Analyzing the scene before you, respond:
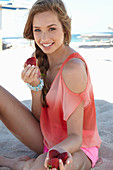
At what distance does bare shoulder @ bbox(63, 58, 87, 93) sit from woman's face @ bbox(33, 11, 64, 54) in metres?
0.27

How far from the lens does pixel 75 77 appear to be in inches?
63.6

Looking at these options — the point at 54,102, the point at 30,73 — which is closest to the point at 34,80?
the point at 30,73

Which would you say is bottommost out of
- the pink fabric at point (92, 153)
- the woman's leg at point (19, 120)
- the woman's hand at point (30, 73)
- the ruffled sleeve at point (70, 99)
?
the pink fabric at point (92, 153)

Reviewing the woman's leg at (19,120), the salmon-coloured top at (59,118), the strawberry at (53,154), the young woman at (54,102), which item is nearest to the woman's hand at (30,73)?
the young woman at (54,102)

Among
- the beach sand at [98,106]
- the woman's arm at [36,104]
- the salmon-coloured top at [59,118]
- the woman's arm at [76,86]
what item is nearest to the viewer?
the woman's arm at [76,86]

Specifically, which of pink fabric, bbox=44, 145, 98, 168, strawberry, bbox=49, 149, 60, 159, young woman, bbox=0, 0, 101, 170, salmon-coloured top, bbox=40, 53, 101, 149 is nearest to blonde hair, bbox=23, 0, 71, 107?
young woman, bbox=0, 0, 101, 170

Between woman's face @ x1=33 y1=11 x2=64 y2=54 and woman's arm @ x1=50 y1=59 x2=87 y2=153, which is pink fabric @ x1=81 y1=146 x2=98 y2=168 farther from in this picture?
woman's face @ x1=33 y1=11 x2=64 y2=54

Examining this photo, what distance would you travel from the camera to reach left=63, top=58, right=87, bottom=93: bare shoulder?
1.62 meters

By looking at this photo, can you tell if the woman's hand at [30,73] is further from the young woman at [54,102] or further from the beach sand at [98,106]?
the beach sand at [98,106]

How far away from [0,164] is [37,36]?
3.49 feet

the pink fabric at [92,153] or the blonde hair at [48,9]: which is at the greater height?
the blonde hair at [48,9]

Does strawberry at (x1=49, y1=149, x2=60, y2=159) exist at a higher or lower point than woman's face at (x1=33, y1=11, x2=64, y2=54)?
lower

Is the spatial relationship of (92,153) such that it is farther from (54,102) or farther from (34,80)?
(34,80)

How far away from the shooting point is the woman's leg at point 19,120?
6.43ft
